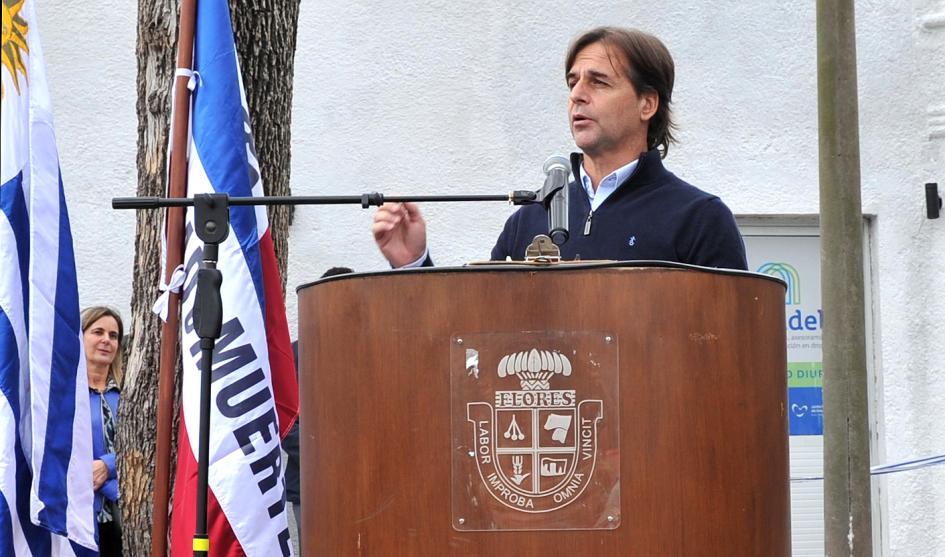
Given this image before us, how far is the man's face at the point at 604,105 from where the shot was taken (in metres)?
3.23

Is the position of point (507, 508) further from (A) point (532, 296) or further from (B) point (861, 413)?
(B) point (861, 413)

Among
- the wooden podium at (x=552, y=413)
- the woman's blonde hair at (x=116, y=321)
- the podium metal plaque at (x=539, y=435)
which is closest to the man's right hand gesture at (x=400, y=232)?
the wooden podium at (x=552, y=413)

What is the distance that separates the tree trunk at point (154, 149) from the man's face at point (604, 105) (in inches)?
64.5

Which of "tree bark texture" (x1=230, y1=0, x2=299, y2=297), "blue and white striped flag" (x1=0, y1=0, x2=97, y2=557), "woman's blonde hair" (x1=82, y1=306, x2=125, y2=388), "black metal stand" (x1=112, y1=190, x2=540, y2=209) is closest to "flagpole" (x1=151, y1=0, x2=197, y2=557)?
"blue and white striped flag" (x1=0, y1=0, x2=97, y2=557)

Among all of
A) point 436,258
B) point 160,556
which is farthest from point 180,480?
point 436,258

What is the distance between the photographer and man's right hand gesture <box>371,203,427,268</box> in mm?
2969

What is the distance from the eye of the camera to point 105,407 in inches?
233

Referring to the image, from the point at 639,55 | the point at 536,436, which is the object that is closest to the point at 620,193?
the point at 639,55

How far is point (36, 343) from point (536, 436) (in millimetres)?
2171

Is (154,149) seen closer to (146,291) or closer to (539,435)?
(146,291)

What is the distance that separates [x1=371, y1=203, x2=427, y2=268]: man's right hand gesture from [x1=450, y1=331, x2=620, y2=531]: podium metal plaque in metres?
0.73

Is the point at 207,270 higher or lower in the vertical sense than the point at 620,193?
lower

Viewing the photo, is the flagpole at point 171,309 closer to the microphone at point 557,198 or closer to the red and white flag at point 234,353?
the red and white flag at point 234,353

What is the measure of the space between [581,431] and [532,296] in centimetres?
24
